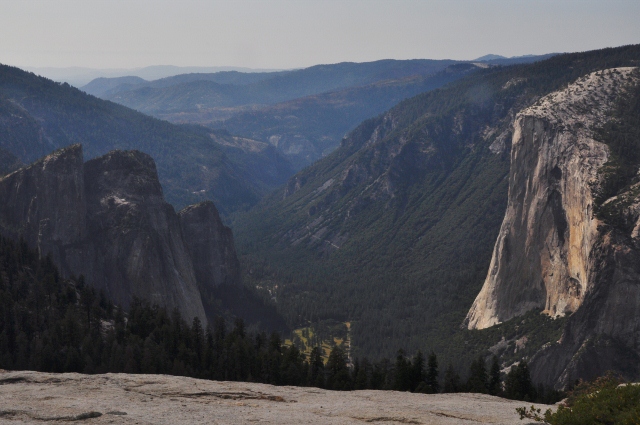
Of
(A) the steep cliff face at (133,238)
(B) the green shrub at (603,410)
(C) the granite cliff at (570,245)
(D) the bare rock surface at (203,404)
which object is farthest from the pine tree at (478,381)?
(A) the steep cliff face at (133,238)

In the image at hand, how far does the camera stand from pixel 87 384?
165 ft

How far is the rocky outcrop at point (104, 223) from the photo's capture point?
132m

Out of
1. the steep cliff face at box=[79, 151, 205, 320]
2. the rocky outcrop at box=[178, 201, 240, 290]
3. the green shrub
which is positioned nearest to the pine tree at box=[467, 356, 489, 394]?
the green shrub

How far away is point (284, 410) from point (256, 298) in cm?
14532

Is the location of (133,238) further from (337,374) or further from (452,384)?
(452,384)

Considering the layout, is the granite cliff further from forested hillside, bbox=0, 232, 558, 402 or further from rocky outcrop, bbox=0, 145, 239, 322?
rocky outcrop, bbox=0, 145, 239, 322

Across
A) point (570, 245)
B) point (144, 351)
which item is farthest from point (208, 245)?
point (570, 245)

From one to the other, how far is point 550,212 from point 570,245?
10561 mm

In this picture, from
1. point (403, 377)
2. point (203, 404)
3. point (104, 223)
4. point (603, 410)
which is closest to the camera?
point (603, 410)

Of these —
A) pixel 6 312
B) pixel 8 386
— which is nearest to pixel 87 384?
pixel 8 386

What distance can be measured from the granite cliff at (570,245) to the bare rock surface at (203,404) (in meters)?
56.5

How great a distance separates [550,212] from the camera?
131 metres

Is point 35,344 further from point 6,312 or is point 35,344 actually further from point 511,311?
point 511,311

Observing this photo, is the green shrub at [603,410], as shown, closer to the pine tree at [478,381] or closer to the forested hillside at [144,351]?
the forested hillside at [144,351]
